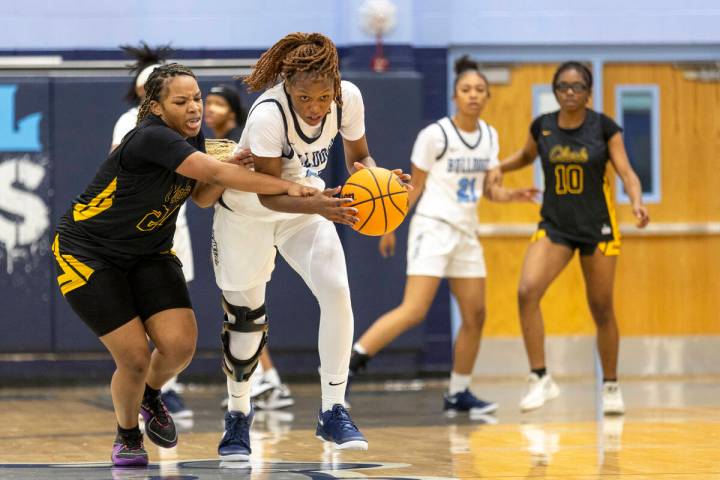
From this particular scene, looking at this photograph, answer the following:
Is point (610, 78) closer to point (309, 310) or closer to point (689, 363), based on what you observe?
point (689, 363)

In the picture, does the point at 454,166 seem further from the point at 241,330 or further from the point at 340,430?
the point at 340,430

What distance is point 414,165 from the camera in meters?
Answer: 8.27

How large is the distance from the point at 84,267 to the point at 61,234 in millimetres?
228

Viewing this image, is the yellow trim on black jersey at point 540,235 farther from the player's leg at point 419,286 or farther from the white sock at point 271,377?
the white sock at point 271,377

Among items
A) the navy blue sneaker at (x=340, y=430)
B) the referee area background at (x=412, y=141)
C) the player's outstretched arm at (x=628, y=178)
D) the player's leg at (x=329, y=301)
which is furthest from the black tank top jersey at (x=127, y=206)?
the referee area background at (x=412, y=141)

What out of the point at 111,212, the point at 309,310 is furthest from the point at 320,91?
the point at 309,310

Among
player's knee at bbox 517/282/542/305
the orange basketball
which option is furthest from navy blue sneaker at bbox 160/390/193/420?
the orange basketball

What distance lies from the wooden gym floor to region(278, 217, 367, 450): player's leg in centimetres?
24

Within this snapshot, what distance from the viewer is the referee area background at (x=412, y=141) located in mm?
9992

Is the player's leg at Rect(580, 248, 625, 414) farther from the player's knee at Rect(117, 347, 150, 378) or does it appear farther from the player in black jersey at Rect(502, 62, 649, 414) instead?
the player's knee at Rect(117, 347, 150, 378)

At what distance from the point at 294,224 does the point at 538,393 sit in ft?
9.08

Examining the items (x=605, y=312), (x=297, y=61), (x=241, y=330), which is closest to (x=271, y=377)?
(x=605, y=312)

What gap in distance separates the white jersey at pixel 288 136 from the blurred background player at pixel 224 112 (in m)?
2.72

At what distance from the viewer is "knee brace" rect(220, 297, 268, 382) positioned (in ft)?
19.2
